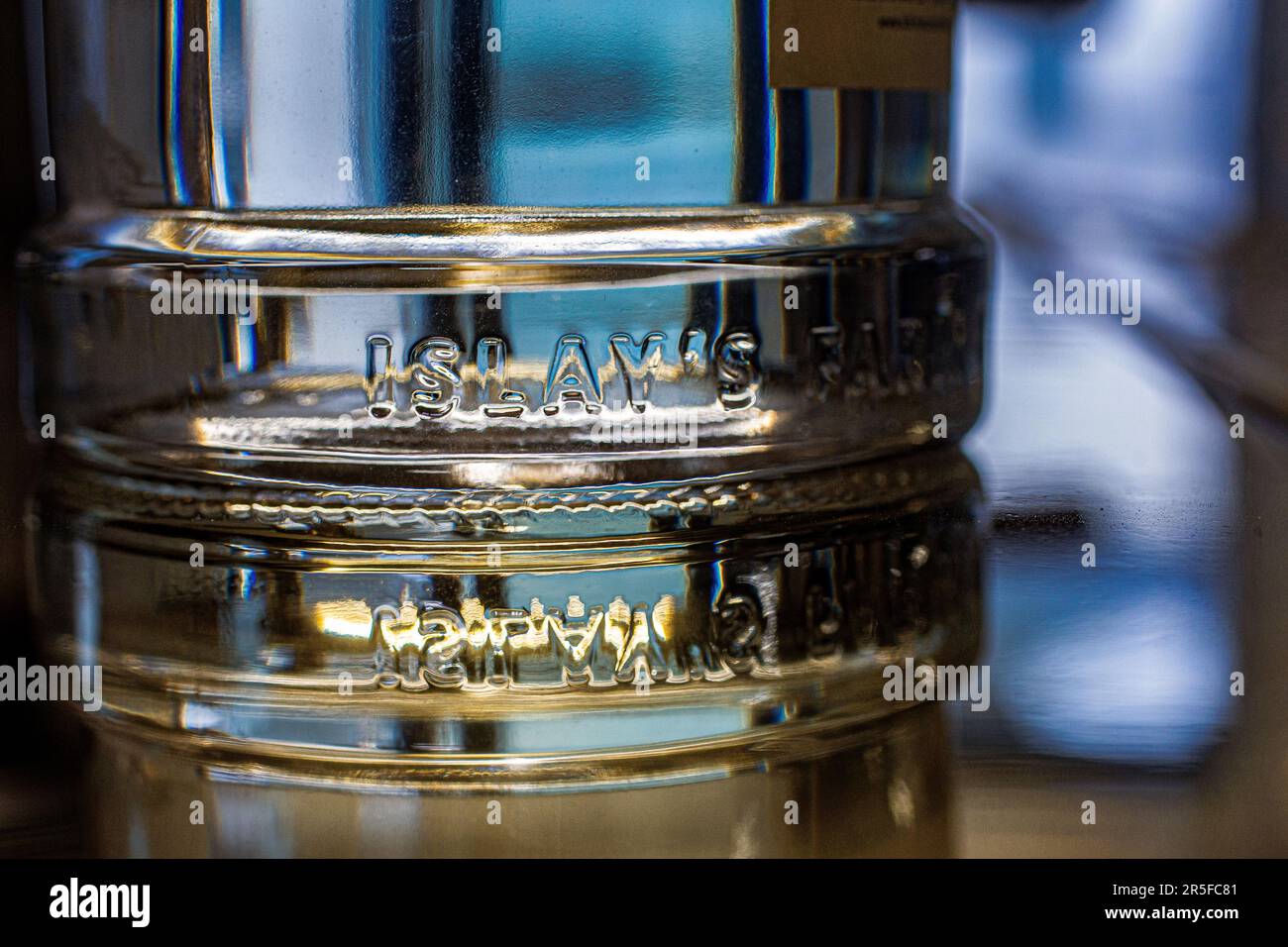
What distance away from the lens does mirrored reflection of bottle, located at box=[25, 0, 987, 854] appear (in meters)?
0.41

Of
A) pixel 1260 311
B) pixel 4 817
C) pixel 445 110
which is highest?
pixel 445 110

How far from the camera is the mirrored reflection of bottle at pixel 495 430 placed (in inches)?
16.0

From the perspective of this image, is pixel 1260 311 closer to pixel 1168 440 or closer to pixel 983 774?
pixel 1168 440

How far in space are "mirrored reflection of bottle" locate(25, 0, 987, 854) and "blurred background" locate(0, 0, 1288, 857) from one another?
4 centimetres

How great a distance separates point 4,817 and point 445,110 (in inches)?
10.3

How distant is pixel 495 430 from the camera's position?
1.53 feet

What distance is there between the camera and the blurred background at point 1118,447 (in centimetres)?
45

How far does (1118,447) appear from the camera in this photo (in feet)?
2.46

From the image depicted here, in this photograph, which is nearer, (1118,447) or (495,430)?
(495,430)

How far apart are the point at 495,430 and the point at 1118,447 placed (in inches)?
16.2

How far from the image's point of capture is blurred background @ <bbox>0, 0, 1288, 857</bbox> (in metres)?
0.45

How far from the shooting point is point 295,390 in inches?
18.8

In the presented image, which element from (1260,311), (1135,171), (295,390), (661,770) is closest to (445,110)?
(295,390)

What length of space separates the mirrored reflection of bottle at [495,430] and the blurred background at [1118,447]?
39mm
